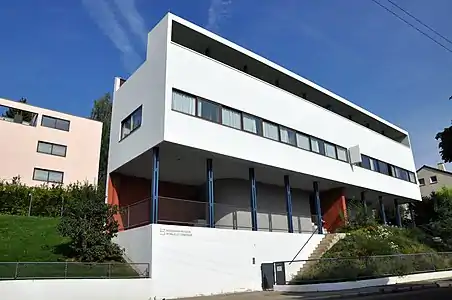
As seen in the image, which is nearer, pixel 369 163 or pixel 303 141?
pixel 303 141

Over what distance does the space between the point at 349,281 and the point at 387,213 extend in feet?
80.1

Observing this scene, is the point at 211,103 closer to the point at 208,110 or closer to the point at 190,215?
the point at 208,110

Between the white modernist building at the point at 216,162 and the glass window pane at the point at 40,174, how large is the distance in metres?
18.8

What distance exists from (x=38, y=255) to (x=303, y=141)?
1635cm

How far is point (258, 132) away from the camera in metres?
22.0

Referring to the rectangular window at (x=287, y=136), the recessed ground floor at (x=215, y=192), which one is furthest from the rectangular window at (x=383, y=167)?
the rectangular window at (x=287, y=136)

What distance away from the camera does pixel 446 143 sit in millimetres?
19047

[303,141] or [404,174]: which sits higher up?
[404,174]

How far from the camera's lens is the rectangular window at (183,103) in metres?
18.5

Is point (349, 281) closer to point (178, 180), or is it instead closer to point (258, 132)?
point (258, 132)

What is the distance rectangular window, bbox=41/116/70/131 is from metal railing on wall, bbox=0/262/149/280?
99.7ft

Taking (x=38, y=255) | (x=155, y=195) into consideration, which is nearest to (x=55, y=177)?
(x=38, y=255)

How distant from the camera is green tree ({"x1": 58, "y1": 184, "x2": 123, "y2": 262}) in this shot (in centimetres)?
1620

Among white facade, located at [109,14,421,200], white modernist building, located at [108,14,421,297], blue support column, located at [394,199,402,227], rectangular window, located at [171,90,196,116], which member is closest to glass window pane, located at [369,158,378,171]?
white modernist building, located at [108,14,421,297]
